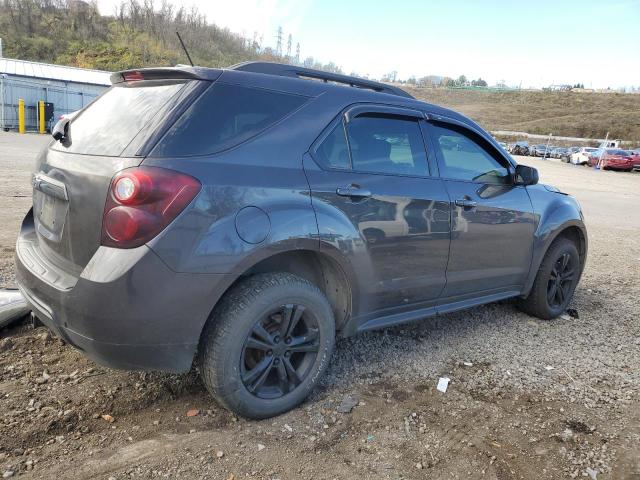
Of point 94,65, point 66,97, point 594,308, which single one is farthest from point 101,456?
point 94,65

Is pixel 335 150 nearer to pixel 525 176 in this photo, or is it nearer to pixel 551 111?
pixel 525 176

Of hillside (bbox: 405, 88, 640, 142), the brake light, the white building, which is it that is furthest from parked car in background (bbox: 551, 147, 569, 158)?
the brake light

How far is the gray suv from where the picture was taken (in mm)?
2350

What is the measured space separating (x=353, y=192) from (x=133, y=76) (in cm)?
140

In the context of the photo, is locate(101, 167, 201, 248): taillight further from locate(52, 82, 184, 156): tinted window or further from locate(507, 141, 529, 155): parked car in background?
locate(507, 141, 529, 155): parked car in background

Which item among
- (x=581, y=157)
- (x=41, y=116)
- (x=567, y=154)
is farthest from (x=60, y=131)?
(x=567, y=154)

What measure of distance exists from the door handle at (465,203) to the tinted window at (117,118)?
198cm

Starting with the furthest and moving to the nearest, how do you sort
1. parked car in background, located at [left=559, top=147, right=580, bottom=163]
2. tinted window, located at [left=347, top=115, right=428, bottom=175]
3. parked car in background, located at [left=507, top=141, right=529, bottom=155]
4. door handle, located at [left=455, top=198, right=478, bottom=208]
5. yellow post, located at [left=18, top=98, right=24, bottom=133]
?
1. parked car in background, located at [left=507, top=141, right=529, bottom=155]
2. parked car in background, located at [left=559, top=147, right=580, bottom=163]
3. yellow post, located at [left=18, top=98, right=24, bottom=133]
4. door handle, located at [left=455, top=198, right=478, bottom=208]
5. tinted window, located at [left=347, top=115, right=428, bottom=175]

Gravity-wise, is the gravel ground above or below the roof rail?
below

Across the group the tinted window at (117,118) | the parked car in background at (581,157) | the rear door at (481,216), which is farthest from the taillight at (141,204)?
the parked car in background at (581,157)

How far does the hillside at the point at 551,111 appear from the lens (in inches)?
2822

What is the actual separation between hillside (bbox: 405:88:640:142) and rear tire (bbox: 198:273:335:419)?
65690 mm

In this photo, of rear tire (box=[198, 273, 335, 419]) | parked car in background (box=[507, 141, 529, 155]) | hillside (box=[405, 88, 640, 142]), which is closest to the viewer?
rear tire (box=[198, 273, 335, 419])

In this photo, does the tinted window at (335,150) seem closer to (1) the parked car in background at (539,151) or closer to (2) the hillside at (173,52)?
(2) the hillside at (173,52)
